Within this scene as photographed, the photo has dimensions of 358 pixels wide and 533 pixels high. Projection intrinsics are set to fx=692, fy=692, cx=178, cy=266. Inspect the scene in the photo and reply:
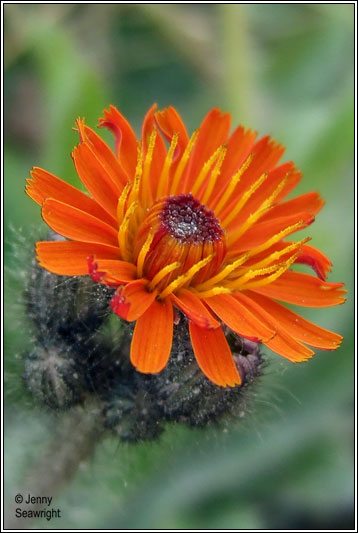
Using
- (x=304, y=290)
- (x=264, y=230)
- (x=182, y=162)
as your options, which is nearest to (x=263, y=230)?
(x=264, y=230)

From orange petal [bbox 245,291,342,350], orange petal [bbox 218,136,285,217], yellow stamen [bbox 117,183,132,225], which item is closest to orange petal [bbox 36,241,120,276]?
yellow stamen [bbox 117,183,132,225]

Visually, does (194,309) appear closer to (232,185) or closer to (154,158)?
(232,185)

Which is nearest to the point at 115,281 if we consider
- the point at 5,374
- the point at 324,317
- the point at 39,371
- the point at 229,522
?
the point at 39,371

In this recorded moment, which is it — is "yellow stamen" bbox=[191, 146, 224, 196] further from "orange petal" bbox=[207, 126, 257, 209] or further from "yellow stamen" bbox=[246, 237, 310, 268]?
"yellow stamen" bbox=[246, 237, 310, 268]

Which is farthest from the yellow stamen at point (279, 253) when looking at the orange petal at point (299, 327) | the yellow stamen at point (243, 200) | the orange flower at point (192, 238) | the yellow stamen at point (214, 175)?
the yellow stamen at point (214, 175)

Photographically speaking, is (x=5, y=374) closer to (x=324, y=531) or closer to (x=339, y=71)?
(x=324, y=531)
